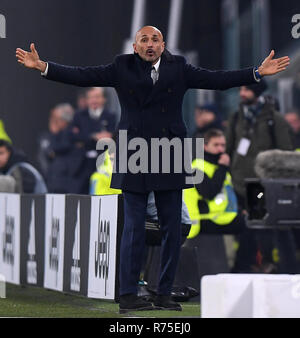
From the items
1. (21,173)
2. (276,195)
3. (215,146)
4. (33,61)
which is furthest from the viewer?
(21,173)

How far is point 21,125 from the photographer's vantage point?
2603cm

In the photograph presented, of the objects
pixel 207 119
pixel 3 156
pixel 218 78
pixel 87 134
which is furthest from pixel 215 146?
pixel 218 78

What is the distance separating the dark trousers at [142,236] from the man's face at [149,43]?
3.08 ft

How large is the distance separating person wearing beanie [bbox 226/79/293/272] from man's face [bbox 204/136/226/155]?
844 millimetres

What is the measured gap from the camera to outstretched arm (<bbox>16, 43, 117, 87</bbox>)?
9.33m

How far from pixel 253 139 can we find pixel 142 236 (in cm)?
516

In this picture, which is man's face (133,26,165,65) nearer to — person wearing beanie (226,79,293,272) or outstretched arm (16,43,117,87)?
outstretched arm (16,43,117,87)

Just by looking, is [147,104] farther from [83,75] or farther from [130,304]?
[130,304]

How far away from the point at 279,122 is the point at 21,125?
1225cm

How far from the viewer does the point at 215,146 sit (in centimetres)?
1366

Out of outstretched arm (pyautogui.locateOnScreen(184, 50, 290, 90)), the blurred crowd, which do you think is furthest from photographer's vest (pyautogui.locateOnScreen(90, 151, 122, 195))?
outstretched arm (pyautogui.locateOnScreen(184, 50, 290, 90))

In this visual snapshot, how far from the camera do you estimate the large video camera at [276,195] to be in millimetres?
12836
